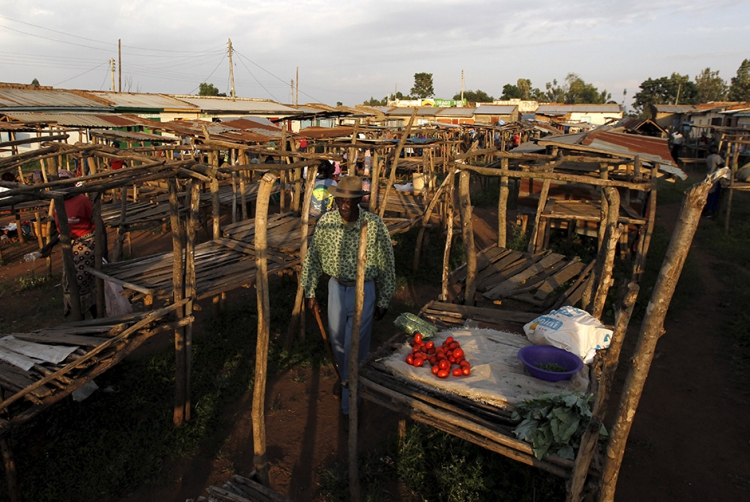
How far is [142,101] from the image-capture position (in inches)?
828

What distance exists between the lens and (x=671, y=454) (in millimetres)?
4270

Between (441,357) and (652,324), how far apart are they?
1.69 metres

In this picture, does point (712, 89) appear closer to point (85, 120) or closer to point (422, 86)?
point (422, 86)

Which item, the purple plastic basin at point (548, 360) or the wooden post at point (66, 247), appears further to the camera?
the wooden post at point (66, 247)

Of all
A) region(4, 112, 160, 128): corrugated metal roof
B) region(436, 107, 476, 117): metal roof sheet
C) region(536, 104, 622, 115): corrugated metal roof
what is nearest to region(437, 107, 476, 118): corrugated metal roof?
region(436, 107, 476, 117): metal roof sheet

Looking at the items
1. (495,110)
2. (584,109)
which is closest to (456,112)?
(495,110)

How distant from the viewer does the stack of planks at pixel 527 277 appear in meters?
5.29

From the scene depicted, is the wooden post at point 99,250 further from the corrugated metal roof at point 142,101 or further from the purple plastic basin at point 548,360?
the corrugated metal roof at point 142,101

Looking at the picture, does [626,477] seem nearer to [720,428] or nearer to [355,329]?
[720,428]

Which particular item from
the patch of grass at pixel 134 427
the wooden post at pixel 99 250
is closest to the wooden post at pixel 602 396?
the patch of grass at pixel 134 427

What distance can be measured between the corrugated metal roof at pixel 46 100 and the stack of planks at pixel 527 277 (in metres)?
14.3

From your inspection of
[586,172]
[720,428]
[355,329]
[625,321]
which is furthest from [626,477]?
[586,172]

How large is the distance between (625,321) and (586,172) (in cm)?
863

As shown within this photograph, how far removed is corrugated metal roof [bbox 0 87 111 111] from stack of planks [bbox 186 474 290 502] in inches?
582
